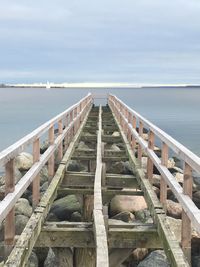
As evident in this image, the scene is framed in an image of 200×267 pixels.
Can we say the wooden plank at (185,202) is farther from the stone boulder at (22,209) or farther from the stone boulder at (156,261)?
the stone boulder at (22,209)

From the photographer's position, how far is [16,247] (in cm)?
505

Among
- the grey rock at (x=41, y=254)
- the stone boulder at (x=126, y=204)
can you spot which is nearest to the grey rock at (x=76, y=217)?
the stone boulder at (x=126, y=204)

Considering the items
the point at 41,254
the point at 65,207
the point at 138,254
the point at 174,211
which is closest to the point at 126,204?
the point at 174,211

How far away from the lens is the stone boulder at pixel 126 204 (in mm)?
9984

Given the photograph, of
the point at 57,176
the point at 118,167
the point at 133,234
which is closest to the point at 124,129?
the point at 118,167

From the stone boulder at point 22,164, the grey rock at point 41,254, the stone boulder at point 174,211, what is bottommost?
the grey rock at point 41,254

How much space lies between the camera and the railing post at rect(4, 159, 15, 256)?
506 centimetres

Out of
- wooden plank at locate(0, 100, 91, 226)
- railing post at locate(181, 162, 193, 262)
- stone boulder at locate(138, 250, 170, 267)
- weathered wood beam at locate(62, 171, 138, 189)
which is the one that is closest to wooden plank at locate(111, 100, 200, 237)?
railing post at locate(181, 162, 193, 262)

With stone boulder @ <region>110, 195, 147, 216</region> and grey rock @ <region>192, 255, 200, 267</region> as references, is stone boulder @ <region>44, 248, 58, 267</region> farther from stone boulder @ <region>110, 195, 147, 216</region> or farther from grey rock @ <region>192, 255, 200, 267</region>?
grey rock @ <region>192, 255, 200, 267</region>

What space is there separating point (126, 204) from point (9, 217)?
5.27 m

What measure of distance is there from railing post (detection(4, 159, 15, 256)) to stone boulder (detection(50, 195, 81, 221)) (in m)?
4.65

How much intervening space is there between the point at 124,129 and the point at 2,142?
37071mm

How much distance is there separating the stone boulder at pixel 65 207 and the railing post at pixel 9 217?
15.2 ft

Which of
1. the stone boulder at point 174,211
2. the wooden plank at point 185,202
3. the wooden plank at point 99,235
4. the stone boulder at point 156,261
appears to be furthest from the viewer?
the stone boulder at point 174,211
